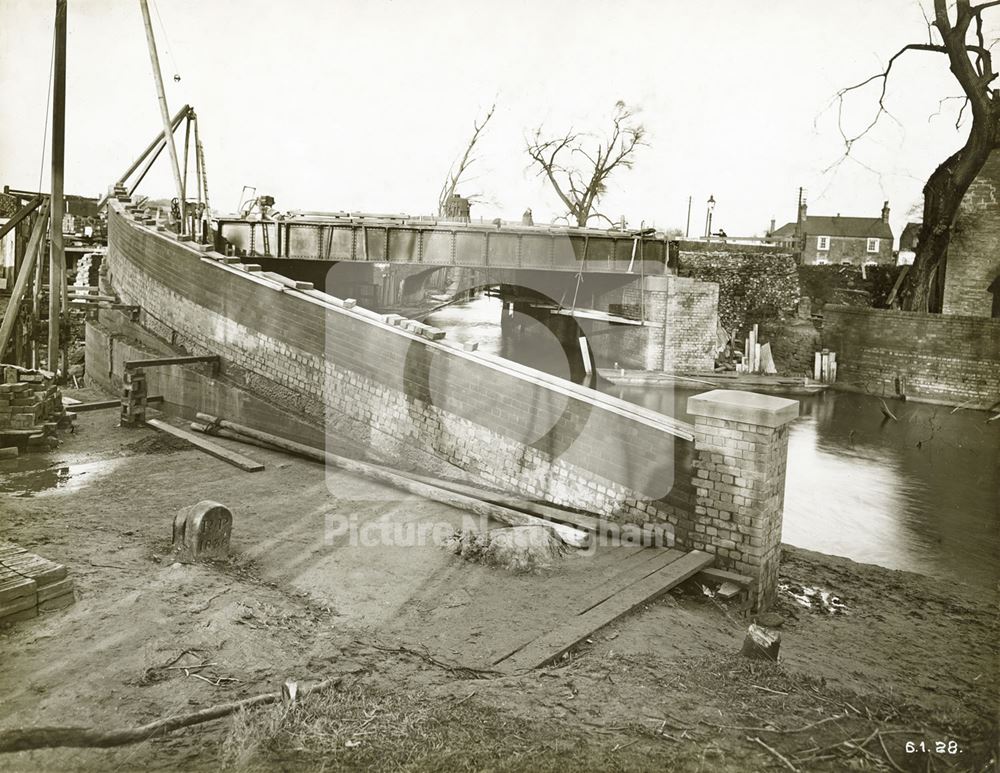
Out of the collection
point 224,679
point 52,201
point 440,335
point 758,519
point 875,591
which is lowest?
point 875,591

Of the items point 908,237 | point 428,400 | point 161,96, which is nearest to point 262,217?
point 161,96

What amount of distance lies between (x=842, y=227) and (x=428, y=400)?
46602 mm

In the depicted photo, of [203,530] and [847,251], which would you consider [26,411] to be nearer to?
[203,530]

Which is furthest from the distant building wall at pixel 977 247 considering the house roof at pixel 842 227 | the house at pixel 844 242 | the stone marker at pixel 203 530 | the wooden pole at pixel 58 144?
the house at pixel 844 242

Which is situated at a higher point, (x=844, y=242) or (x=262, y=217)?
(x=844, y=242)

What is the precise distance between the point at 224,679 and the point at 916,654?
5543 mm

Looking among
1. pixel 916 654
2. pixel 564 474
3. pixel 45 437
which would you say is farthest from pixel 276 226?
pixel 916 654

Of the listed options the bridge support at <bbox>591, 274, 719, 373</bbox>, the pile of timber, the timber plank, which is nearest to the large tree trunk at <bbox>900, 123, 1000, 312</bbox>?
the bridge support at <bbox>591, 274, 719, 373</bbox>

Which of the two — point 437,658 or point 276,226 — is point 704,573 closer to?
point 437,658

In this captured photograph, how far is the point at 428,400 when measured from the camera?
10.2 meters

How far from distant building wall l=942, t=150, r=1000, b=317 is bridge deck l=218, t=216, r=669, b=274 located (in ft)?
35.6

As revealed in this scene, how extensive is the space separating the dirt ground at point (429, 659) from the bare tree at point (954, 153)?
563 centimetres

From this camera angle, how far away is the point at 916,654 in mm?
6098

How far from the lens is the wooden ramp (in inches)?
193
